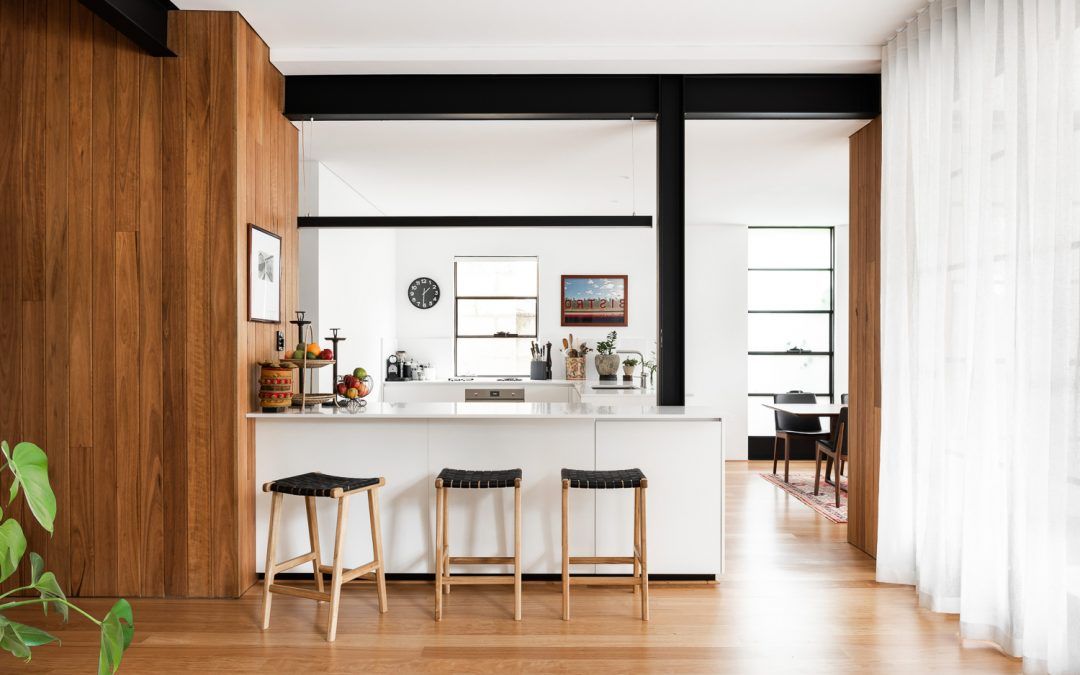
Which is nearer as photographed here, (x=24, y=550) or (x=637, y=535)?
(x=24, y=550)

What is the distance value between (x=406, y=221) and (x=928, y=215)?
2.74 meters

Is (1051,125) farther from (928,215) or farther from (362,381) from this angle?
(362,381)

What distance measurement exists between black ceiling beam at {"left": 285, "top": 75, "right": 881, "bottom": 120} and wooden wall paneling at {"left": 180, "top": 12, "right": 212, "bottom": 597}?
61 centimetres

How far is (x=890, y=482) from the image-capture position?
3357 mm

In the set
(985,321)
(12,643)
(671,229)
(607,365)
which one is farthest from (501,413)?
(607,365)

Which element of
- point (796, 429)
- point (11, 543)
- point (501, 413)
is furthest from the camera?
point (796, 429)

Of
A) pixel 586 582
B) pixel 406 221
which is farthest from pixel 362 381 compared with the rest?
pixel 586 582

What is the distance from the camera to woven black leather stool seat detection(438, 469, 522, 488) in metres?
2.95

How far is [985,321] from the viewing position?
271cm

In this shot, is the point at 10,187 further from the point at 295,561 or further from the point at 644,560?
the point at 644,560

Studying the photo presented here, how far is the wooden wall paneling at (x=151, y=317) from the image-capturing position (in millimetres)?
3121

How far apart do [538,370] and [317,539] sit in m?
4.04

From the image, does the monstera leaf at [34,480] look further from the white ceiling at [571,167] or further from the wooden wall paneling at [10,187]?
the white ceiling at [571,167]

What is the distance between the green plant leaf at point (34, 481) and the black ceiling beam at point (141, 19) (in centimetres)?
180
